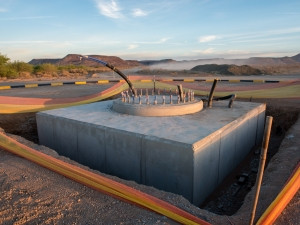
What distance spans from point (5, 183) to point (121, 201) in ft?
8.69

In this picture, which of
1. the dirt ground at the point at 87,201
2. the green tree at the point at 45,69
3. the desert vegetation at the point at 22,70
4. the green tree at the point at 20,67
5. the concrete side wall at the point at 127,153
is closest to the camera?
the dirt ground at the point at 87,201

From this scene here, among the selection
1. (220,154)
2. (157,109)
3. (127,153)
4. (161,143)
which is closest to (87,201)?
(161,143)

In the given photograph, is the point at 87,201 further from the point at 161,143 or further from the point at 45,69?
the point at 45,69

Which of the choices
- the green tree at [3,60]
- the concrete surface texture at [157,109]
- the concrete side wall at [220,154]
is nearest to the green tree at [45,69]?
the green tree at [3,60]

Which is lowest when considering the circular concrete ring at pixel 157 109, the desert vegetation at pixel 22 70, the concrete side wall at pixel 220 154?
the concrete side wall at pixel 220 154

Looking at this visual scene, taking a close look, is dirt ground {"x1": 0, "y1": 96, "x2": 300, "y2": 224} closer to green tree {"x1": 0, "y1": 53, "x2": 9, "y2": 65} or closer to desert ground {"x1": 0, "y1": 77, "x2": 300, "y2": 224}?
desert ground {"x1": 0, "y1": 77, "x2": 300, "y2": 224}

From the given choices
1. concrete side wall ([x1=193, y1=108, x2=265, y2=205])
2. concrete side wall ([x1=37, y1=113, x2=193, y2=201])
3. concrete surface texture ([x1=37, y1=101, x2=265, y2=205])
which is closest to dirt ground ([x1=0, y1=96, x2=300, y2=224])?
concrete side wall ([x1=193, y1=108, x2=265, y2=205])

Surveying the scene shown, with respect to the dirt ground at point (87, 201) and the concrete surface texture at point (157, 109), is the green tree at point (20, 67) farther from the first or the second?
the dirt ground at point (87, 201)

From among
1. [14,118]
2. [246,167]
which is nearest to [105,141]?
[246,167]

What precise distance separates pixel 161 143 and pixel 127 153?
131 cm

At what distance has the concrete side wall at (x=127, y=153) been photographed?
6.39 meters

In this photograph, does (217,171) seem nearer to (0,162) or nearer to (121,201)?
(121,201)

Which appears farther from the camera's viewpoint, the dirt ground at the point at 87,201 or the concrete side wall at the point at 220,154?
the concrete side wall at the point at 220,154

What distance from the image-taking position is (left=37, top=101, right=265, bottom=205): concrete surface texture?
21.1ft
